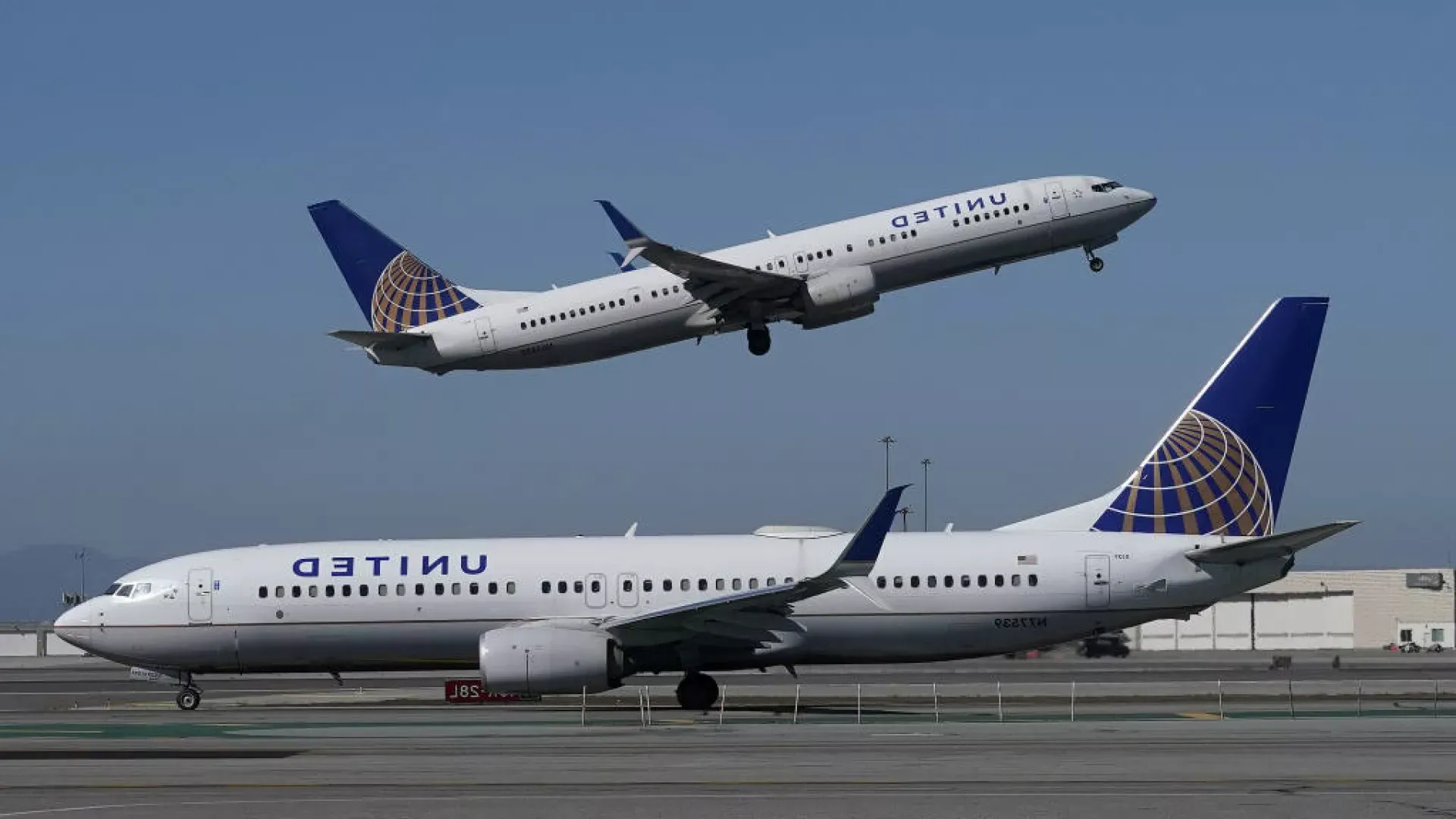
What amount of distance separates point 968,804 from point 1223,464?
71.4 ft

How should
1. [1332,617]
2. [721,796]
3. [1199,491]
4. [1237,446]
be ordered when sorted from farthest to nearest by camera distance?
[1332,617]
[1237,446]
[1199,491]
[721,796]

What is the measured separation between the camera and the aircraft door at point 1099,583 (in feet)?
126

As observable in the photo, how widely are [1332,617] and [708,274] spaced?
2755 inches

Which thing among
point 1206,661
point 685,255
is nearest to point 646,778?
point 685,255

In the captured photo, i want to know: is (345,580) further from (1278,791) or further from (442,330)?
(1278,791)

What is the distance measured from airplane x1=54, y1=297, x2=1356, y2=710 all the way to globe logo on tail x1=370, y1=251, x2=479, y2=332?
9304mm

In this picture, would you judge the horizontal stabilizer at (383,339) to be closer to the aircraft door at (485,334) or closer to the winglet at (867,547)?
the aircraft door at (485,334)

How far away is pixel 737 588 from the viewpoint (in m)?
39.3

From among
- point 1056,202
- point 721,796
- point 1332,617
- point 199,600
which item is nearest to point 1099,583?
point 1056,202

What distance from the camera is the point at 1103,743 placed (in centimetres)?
2842

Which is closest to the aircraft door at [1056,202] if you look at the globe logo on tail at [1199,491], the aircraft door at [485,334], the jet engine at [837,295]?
→ the jet engine at [837,295]

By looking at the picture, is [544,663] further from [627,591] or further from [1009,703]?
[1009,703]

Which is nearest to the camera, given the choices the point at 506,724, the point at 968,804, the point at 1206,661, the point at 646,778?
the point at 968,804

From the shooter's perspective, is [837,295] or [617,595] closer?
[617,595]
